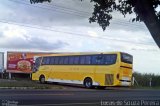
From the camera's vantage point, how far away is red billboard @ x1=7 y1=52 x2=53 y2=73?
49531 mm

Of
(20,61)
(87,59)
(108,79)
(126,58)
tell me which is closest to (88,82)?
(87,59)

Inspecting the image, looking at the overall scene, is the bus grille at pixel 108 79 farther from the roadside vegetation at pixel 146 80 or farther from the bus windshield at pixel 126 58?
the roadside vegetation at pixel 146 80

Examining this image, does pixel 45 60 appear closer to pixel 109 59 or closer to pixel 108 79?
pixel 108 79

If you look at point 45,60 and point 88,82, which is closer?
point 88,82

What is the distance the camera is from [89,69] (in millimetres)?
36750

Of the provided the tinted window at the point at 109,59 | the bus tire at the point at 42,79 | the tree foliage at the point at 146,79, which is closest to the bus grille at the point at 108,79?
the tinted window at the point at 109,59

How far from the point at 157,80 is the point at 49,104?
3801 cm

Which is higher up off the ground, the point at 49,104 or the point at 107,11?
the point at 107,11

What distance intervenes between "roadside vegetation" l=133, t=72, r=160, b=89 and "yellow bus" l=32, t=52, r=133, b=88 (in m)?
13.5

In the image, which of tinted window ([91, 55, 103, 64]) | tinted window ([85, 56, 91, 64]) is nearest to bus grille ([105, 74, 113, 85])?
tinted window ([91, 55, 103, 64])

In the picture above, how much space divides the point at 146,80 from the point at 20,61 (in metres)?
15.4

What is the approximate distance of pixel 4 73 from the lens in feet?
174


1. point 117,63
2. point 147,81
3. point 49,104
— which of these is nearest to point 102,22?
point 49,104

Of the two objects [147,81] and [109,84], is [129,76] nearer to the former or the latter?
[109,84]
